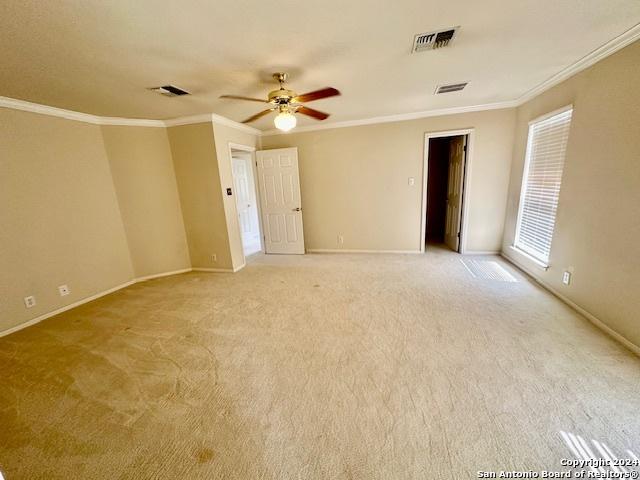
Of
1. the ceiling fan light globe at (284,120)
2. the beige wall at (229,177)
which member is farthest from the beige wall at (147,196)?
the ceiling fan light globe at (284,120)

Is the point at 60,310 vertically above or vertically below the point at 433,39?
below

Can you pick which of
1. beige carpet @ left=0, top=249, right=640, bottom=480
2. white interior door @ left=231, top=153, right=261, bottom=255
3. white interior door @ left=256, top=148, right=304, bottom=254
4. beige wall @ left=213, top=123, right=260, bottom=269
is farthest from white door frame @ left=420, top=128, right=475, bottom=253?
white interior door @ left=231, top=153, right=261, bottom=255

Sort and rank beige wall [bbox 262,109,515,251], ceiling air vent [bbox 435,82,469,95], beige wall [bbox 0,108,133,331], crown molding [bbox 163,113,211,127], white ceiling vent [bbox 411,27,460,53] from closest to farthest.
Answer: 1. white ceiling vent [bbox 411,27,460,53]
2. beige wall [bbox 0,108,133,331]
3. ceiling air vent [bbox 435,82,469,95]
4. crown molding [bbox 163,113,211,127]
5. beige wall [bbox 262,109,515,251]

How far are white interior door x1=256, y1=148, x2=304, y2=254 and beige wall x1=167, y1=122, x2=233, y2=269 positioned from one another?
1.10 m

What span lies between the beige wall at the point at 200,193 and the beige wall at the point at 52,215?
96cm

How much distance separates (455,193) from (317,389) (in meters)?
4.27

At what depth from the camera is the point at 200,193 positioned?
408 cm

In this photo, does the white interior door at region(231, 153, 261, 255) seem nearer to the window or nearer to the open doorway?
the open doorway

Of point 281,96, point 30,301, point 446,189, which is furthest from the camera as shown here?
point 446,189

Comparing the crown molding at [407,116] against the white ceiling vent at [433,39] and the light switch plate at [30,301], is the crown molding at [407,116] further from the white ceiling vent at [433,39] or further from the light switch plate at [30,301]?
the light switch plate at [30,301]

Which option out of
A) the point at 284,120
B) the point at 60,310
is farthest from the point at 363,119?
the point at 60,310

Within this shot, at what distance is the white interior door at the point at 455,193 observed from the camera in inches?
171

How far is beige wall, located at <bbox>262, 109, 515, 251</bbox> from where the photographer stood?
13.3 ft

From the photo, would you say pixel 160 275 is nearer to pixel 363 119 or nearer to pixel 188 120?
pixel 188 120
